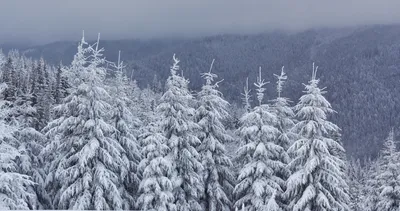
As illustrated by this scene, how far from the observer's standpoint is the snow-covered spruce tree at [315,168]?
22.2m

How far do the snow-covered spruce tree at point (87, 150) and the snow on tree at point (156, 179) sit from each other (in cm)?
144

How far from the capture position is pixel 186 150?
979 inches

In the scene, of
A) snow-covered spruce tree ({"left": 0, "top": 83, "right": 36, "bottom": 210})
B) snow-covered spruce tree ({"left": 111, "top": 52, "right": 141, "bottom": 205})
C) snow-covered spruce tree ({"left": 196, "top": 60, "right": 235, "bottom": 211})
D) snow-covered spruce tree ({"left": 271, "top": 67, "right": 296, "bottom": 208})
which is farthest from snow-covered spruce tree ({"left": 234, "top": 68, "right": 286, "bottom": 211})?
snow-covered spruce tree ({"left": 0, "top": 83, "right": 36, "bottom": 210})

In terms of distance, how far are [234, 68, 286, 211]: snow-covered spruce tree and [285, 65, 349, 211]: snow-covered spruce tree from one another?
1.54 m

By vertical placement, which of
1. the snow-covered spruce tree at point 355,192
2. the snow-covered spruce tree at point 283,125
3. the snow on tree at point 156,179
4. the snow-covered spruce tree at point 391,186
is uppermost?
the snow-covered spruce tree at point 283,125

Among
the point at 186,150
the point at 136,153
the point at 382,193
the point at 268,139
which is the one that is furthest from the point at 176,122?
the point at 382,193

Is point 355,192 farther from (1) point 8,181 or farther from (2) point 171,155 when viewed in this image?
(1) point 8,181

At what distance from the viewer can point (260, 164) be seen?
80.2ft

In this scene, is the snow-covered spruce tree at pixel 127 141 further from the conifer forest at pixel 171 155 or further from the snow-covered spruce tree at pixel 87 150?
the snow-covered spruce tree at pixel 87 150

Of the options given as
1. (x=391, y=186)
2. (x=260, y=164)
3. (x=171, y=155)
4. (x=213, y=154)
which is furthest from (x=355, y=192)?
(x=171, y=155)

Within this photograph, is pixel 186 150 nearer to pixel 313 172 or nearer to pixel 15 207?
pixel 313 172

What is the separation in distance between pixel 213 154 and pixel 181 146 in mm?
2396

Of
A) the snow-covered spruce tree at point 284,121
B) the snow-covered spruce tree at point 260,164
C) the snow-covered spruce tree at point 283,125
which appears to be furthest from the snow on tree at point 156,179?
the snow-covered spruce tree at point 284,121

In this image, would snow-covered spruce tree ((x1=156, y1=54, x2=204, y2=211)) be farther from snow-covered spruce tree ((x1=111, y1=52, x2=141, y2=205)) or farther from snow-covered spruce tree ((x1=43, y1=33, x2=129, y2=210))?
snow-covered spruce tree ((x1=43, y1=33, x2=129, y2=210))
